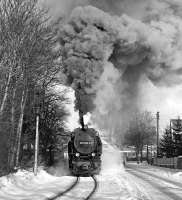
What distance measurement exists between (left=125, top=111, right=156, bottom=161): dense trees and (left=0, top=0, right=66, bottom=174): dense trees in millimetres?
55295

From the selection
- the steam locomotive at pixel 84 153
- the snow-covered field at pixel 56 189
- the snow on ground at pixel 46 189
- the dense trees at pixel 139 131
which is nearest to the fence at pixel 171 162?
the snow-covered field at pixel 56 189

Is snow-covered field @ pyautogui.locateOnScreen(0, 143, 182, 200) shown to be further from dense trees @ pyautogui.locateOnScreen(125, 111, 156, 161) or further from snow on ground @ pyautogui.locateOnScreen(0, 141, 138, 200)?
dense trees @ pyautogui.locateOnScreen(125, 111, 156, 161)

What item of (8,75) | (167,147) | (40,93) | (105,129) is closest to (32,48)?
(8,75)

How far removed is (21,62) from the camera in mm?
19109

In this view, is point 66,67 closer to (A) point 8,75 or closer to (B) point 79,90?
(B) point 79,90

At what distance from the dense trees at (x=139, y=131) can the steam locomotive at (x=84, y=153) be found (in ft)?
184

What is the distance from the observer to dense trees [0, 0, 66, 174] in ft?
58.7

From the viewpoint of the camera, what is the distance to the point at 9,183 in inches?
572

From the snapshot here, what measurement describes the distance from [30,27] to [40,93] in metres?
6.04

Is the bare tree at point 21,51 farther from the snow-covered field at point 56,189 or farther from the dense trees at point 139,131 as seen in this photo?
the dense trees at point 139,131

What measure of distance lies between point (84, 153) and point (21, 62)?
659cm

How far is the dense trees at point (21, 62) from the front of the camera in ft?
58.7

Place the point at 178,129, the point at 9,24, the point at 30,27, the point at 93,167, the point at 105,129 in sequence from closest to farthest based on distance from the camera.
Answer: the point at 9,24
the point at 30,27
the point at 93,167
the point at 105,129
the point at 178,129

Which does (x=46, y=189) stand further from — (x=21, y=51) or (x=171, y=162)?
(x=171, y=162)
